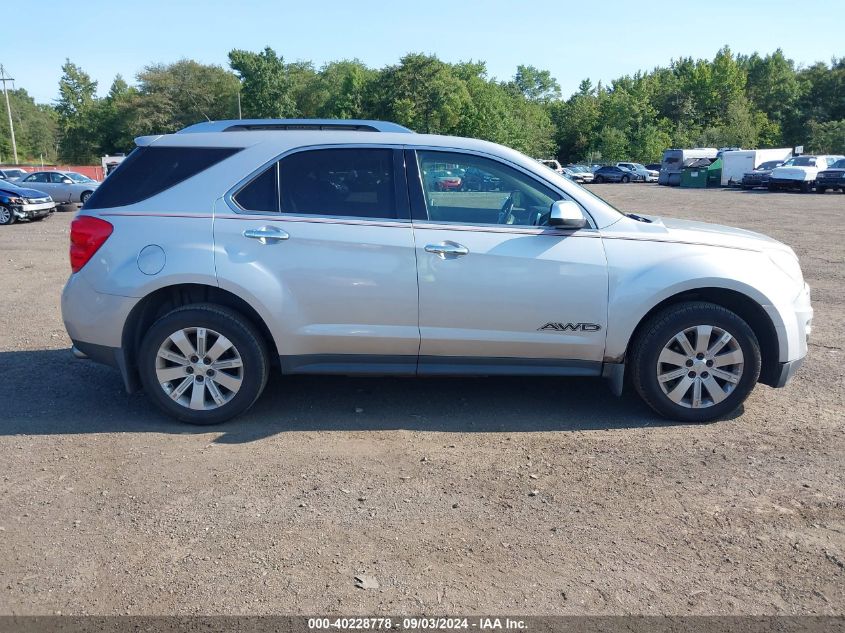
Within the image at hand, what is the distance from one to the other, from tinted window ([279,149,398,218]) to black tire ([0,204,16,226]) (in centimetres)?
2000

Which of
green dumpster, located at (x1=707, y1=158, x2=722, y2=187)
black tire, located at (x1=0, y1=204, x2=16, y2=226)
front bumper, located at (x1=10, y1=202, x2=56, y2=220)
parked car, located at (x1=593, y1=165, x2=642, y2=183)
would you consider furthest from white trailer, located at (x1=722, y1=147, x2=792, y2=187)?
black tire, located at (x1=0, y1=204, x2=16, y2=226)

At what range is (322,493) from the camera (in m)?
3.91

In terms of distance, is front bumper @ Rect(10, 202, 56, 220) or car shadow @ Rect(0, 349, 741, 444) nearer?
car shadow @ Rect(0, 349, 741, 444)

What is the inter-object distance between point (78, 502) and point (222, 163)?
230 centimetres

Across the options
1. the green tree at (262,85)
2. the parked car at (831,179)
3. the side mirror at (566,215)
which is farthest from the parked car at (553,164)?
the green tree at (262,85)

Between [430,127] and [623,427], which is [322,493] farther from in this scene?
[430,127]

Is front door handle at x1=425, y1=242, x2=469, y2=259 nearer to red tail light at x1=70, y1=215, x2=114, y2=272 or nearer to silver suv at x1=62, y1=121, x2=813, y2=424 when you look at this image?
silver suv at x1=62, y1=121, x2=813, y2=424

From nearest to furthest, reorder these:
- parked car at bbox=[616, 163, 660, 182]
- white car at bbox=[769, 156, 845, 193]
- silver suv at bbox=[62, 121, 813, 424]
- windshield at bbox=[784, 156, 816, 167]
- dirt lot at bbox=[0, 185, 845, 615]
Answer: dirt lot at bbox=[0, 185, 845, 615] → silver suv at bbox=[62, 121, 813, 424] → white car at bbox=[769, 156, 845, 193] → windshield at bbox=[784, 156, 816, 167] → parked car at bbox=[616, 163, 660, 182]

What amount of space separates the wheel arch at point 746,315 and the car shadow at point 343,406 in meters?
0.68

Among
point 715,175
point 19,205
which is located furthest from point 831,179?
point 19,205

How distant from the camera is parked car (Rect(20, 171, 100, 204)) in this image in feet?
91.1

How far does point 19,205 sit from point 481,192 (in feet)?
67.6

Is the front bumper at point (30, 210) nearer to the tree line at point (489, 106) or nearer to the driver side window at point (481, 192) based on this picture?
the driver side window at point (481, 192)

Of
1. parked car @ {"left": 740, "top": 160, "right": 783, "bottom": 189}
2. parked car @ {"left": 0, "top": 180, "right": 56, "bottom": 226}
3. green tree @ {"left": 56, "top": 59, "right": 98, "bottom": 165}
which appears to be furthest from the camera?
green tree @ {"left": 56, "top": 59, "right": 98, "bottom": 165}
